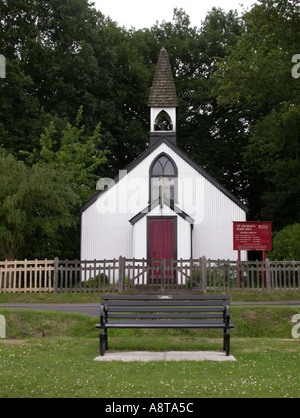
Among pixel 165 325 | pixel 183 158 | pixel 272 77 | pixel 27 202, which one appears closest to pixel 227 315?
pixel 165 325

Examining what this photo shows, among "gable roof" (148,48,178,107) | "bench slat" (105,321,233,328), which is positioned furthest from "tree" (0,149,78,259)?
"bench slat" (105,321,233,328)

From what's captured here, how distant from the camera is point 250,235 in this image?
77.4 ft

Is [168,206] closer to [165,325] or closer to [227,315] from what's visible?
[227,315]

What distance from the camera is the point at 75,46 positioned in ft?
129

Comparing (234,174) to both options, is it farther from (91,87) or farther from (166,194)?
(166,194)

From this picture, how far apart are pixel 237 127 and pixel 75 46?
14156 millimetres

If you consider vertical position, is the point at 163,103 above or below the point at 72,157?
above

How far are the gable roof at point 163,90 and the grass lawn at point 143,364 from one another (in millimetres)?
17242

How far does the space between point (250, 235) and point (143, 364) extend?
15.0 m

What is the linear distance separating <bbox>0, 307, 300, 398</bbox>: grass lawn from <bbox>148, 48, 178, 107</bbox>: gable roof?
17242mm

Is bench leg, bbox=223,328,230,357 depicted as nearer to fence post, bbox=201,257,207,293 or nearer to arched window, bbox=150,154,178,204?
fence post, bbox=201,257,207,293

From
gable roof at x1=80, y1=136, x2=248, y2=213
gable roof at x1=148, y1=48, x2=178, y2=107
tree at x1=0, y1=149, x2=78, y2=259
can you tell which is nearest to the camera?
tree at x1=0, y1=149, x2=78, y2=259

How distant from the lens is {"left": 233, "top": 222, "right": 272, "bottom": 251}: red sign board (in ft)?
76.9
